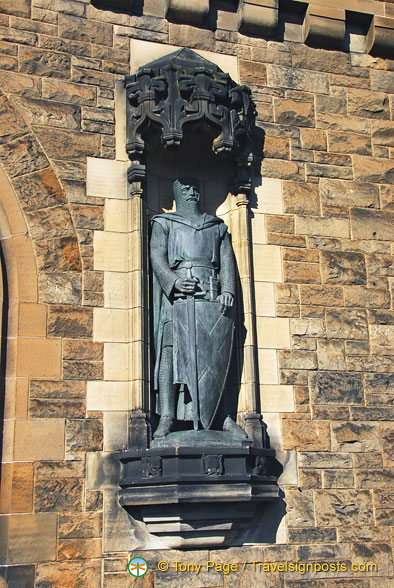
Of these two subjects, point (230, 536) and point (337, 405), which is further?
point (337, 405)

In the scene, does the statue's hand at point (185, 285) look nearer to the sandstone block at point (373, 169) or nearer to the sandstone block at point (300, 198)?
the sandstone block at point (300, 198)

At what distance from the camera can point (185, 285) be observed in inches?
253

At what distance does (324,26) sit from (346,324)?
9.46 feet

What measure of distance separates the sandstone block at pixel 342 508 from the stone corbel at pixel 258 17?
13.8 feet

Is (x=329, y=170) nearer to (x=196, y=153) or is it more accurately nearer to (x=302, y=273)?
(x=302, y=273)

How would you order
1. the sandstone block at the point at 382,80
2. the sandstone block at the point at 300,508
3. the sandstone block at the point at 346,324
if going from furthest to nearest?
the sandstone block at the point at 382,80, the sandstone block at the point at 346,324, the sandstone block at the point at 300,508

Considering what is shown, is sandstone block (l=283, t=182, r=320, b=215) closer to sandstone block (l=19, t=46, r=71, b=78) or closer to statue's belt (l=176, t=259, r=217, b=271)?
statue's belt (l=176, t=259, r=217, b=271)

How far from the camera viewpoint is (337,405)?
6824 mm

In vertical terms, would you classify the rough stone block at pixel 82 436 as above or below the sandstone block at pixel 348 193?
below

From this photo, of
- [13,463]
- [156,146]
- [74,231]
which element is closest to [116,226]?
[74,231]

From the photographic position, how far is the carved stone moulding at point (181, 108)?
678 centimetres

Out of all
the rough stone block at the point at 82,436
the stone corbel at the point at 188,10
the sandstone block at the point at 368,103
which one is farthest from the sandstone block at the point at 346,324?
the stone corbel at the point at 188,10

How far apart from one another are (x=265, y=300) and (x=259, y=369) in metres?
0.60

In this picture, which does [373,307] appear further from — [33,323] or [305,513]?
[33,323]
